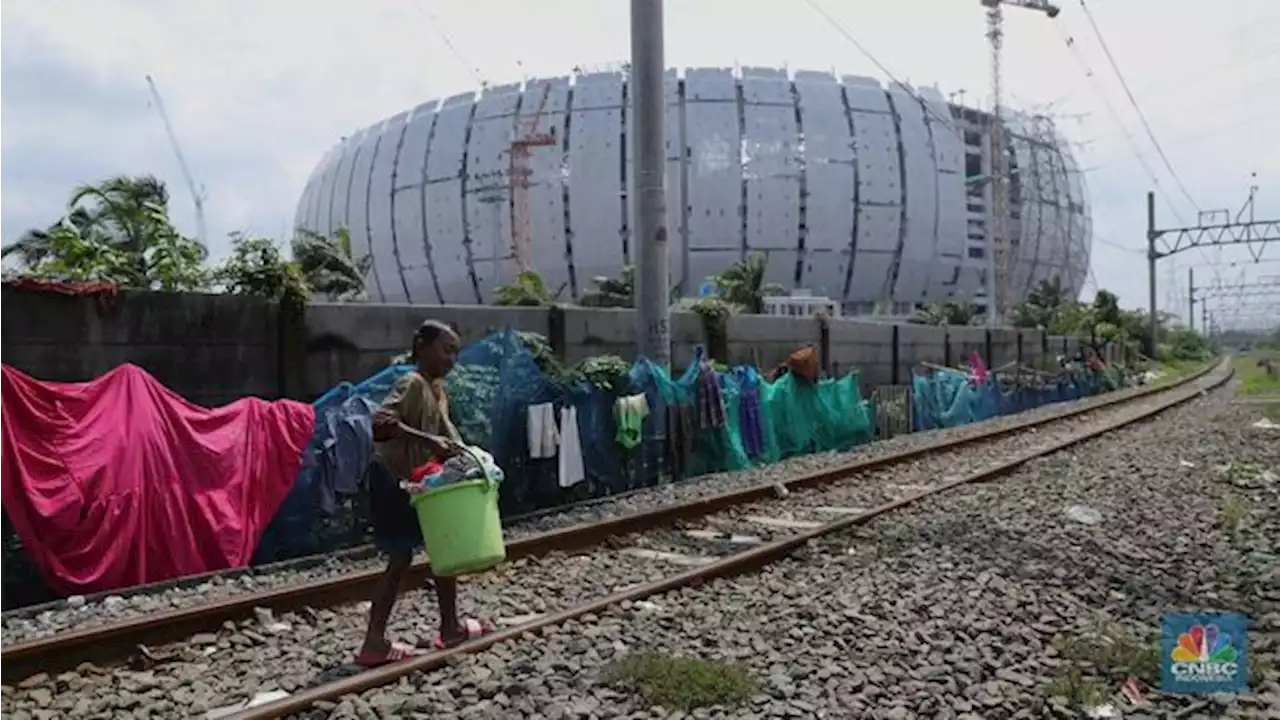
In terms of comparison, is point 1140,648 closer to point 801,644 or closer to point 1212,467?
point 801,644

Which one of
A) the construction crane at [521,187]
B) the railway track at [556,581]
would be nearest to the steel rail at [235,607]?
the railway track at [556,581]

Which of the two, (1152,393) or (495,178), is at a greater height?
(495,178)

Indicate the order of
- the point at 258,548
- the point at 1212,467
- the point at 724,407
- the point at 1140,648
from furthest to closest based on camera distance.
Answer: the point at 724,407, the point at 1212,467, the point at 258,548, the point at 1140,648

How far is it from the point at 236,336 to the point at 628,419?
15.4 ft

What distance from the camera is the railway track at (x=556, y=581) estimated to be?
5.54 metres

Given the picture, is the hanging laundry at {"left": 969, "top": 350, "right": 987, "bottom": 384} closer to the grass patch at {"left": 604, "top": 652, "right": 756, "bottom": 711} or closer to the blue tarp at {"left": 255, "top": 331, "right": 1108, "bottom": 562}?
the blue tarp at {"left": 255, "top": 331, "right": 1108, "bottom": 562}

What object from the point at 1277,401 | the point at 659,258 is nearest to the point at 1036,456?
the point at 659,258

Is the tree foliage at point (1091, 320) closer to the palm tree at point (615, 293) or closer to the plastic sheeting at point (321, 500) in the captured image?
the palm tree at point (615, 293)

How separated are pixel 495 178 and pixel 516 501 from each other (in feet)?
235

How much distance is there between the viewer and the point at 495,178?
80.8 metres

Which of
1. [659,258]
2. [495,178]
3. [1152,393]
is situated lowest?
[1152,393]

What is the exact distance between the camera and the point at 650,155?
45.6 ft

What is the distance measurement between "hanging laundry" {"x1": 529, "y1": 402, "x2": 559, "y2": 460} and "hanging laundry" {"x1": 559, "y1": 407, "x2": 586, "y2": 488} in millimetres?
148

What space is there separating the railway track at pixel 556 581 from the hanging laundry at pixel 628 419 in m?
1.94
